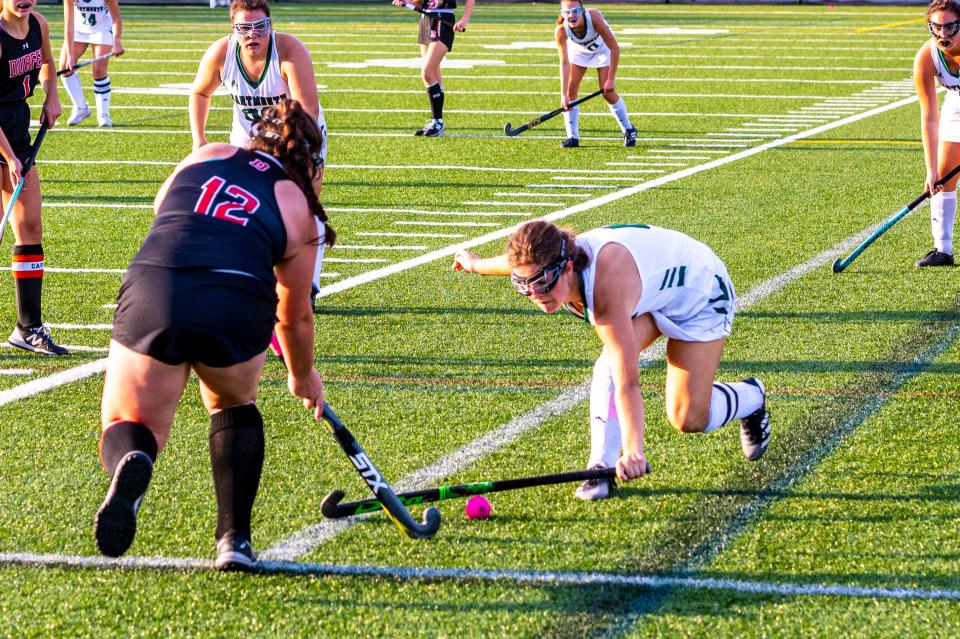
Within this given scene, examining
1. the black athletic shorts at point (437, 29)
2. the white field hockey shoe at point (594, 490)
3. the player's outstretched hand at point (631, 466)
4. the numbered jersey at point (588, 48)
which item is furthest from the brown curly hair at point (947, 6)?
the black athletic shorts at point (437, 29)

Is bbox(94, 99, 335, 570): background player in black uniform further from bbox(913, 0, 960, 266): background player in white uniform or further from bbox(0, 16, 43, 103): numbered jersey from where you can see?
Answer: bbox(913, 0, 960, 266): background player in white uniform

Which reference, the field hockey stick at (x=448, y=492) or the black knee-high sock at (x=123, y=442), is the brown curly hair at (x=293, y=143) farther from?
the field hockey stick at (x=448, y=492)

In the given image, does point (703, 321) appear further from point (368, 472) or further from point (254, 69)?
point (254, 69)

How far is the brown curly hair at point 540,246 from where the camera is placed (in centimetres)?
417

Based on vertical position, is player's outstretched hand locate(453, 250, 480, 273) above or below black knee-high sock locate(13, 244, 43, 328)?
above

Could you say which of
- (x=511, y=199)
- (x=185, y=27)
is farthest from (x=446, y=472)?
(x=185, y=27)

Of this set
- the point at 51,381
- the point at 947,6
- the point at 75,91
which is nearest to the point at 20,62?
the point at 51,381

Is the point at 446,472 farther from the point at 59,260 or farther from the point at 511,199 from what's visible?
the point at 511,199

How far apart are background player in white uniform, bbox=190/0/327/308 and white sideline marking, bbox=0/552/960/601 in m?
3.13

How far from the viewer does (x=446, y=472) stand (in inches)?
199

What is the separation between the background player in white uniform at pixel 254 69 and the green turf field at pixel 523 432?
4.26ft

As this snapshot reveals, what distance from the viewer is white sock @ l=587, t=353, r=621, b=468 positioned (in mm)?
4844

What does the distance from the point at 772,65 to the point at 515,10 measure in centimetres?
1475

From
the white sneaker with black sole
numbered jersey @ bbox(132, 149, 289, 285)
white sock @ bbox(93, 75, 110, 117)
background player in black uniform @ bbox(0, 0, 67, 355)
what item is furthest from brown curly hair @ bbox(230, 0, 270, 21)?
white sock @ bbox(93, 75, 110, 117)
